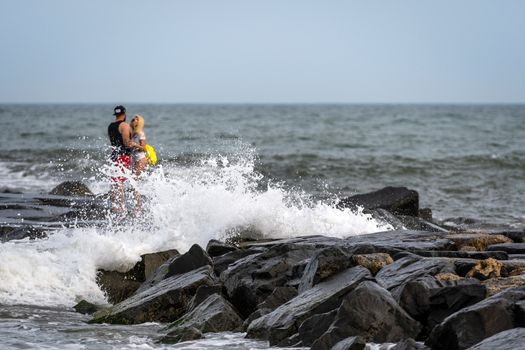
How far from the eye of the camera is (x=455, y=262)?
7.28 meters

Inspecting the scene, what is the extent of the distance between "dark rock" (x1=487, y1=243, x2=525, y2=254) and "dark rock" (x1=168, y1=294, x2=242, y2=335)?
3067 millimetres

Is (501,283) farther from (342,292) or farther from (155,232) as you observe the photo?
(155,232)

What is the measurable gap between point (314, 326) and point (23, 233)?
6.59 meters

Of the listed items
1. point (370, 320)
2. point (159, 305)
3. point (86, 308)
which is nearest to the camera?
point (370, 320)

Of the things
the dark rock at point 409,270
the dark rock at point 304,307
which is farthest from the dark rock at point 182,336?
the dark rock at point 409,270

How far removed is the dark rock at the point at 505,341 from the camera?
489 centimetres

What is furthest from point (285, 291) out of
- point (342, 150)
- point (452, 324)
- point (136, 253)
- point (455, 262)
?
point (342, 150)

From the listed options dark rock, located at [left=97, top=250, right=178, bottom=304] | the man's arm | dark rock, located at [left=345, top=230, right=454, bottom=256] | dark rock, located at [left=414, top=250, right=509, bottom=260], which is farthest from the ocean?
dark rock, located at [left=414, top=250, right=509, bottom=260]

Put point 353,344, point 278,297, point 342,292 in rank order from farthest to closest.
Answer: point 278,297, point 342,292, point 353,344

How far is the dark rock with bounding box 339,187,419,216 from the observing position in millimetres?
12930

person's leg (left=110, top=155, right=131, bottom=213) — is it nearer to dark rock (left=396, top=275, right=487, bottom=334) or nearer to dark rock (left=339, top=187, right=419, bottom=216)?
dark rock (left=339, top=187, right=419, bottom=216)

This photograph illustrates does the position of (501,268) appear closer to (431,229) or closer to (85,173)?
(431,229)

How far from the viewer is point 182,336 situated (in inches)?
263

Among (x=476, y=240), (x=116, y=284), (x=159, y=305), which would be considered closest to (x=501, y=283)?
(x=476, y=240)
